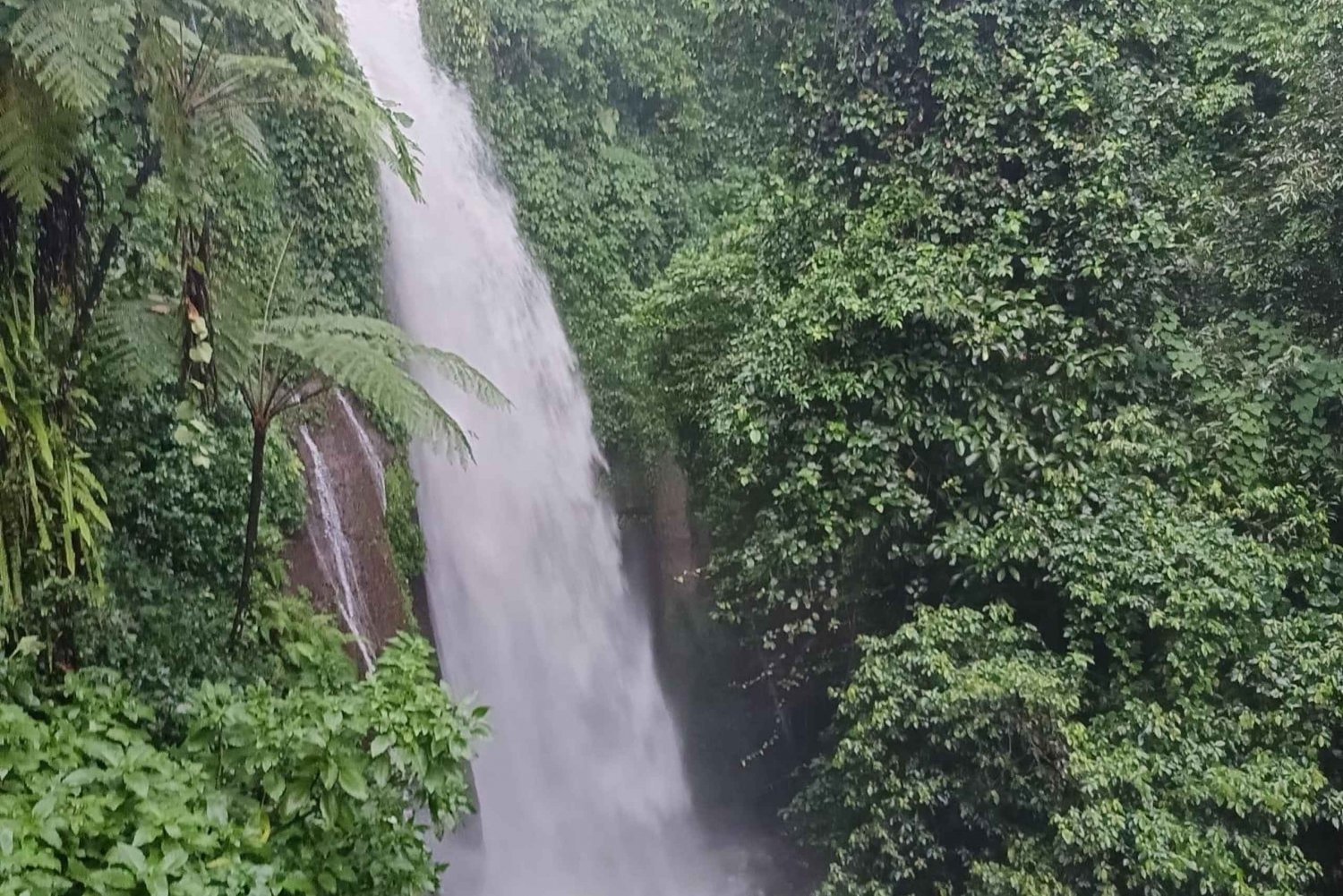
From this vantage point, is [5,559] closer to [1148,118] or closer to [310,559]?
[310,559]

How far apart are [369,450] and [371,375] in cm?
394

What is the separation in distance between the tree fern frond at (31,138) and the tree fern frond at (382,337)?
971mm

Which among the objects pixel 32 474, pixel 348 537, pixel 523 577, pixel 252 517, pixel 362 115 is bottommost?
pixel 252 517

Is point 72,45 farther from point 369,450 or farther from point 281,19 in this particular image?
point 369,450

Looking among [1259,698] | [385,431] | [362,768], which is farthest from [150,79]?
[1259,698]

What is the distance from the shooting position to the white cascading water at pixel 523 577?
25.5 ft

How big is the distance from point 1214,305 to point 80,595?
7.73 metres

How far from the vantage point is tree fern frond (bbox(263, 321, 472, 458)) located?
3936 mm

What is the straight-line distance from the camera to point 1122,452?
267 inches

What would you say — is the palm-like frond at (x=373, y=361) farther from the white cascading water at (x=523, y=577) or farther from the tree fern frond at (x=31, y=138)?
the white cascading water at (x=523, y=577)

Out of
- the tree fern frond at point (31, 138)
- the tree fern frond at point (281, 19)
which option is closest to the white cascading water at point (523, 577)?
the tree fern frond at point (281, 19)

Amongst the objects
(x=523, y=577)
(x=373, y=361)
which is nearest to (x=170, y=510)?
(x=373, y=361)

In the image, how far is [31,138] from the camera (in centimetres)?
349

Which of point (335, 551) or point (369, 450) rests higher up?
point (369, 450)
